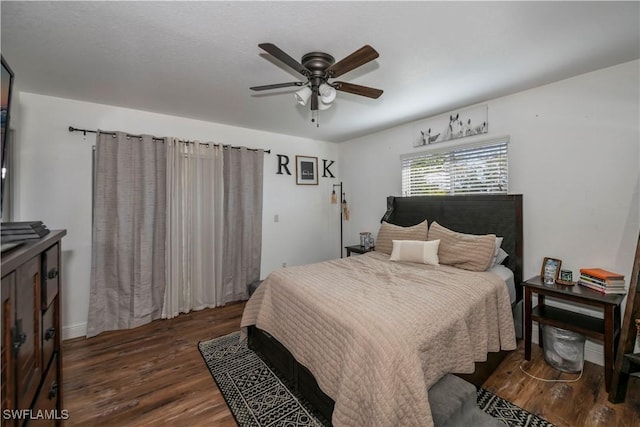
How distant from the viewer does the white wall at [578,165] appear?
2.21 metres

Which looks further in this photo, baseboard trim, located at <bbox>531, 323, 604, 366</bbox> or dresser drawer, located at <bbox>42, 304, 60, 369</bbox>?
baseboard trim, located at <bbox>531, 323, 604, 366</bbox>

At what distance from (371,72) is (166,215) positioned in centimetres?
267

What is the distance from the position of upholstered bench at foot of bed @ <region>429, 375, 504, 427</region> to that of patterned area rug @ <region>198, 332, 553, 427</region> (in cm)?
36

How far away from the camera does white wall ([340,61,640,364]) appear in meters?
2.21

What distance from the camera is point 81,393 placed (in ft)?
6.59

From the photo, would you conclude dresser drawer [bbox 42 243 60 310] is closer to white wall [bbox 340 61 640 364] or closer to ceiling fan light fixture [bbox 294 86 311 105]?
ceiling fan light fixture [bbox 294 86 311 105]

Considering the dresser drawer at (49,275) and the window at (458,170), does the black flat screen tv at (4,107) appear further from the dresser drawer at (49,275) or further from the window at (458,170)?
the window at (458,170)

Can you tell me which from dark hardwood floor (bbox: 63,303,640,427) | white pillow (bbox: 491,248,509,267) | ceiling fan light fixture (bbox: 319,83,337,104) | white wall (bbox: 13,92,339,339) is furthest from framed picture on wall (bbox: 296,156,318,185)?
white pillow (bbox: 491,248,509,267)

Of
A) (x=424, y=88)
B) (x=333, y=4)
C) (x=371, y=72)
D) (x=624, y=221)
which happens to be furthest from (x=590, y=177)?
(x=333, y=4)

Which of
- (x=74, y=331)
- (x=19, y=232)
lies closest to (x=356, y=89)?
(x=19, y=232)

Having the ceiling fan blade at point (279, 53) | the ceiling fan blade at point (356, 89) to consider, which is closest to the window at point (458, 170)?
the ceiling fan blade at point (356, 89)

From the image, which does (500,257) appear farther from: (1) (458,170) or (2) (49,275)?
(2) (49,275)

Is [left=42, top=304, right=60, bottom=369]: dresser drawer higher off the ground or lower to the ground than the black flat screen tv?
lower

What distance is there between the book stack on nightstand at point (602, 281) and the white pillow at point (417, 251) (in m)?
1.11
